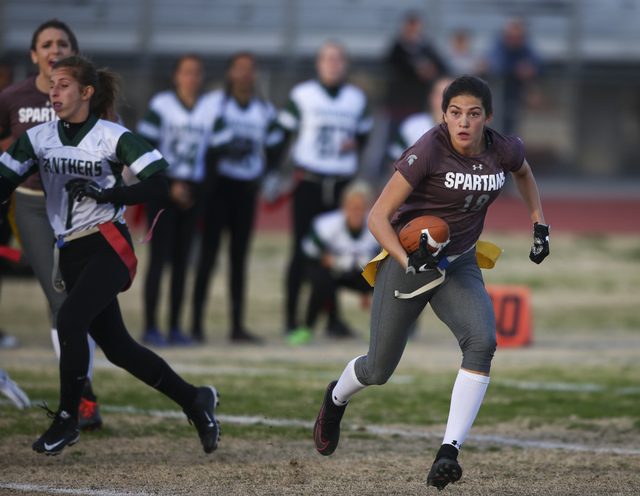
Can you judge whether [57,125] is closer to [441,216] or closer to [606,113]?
[441,216]

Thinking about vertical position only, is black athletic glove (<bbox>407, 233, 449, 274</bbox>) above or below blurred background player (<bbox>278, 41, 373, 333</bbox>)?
below

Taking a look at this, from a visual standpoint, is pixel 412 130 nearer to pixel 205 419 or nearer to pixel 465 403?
pixel 205 419

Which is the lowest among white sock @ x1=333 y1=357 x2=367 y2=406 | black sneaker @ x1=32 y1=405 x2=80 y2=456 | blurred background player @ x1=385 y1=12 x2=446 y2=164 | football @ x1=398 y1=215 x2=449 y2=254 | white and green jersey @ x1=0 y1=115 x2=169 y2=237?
black sneaker @ x1=32 y1=405 x2=80 y2=456

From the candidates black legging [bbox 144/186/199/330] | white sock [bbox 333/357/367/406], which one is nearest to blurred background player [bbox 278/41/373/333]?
black legging [bbox 144/186/199/330]

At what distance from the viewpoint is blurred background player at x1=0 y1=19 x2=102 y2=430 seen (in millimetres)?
5586

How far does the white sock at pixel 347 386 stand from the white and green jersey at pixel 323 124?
465 cm

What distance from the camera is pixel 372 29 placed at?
2212 cm

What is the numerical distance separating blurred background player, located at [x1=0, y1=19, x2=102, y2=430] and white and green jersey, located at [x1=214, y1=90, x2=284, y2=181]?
337 centimetres

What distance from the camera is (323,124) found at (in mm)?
9609

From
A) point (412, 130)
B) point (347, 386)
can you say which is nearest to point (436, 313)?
point (347, 386)

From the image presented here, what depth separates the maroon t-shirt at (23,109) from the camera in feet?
19.1

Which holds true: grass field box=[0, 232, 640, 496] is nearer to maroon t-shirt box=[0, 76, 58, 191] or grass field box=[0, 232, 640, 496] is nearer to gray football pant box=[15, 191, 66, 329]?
gray football pant box=[15, 191, 66, 329]

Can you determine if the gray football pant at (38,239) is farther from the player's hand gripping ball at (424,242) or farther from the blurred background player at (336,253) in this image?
the blurred background player at (336,253)

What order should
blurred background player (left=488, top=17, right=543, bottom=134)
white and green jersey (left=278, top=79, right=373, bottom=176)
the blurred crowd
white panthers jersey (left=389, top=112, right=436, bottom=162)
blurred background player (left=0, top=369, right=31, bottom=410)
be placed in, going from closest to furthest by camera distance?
blurred background player (left=0, top=369, right=31, bottom=410)
the blurred crowd
white panthers jersey (left=389, top=112, right=436, bottom=162)
white and green jersey (left=278, top=79, right=373, bottom=176)
blurred background player (left=488, top=17, right=543, bottom=134)
